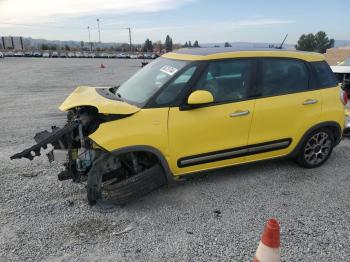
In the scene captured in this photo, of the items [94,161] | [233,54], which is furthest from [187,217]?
[233,54]

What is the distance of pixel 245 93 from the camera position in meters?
4.43

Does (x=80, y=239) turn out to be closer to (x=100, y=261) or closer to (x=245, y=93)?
Answer: (x=100, y=261)

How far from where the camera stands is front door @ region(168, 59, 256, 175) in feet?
13.4

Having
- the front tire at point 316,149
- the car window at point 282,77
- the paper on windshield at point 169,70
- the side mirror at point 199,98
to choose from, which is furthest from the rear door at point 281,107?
the paper on windshield at point 169,70

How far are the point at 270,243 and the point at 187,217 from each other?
1543mm

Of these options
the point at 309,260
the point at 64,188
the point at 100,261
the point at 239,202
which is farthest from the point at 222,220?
the point at 64,188

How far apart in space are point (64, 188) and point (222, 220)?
7.05 ft

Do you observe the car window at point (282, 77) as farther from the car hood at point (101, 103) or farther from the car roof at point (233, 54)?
the car hood at point (101, 103)

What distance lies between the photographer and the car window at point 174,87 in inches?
160

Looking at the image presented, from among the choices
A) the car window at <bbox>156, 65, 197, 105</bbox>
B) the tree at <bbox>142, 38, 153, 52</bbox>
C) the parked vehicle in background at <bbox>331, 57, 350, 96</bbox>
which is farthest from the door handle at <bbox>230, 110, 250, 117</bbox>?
the tree at <bbox>142, 38, 153, 52</bbox>

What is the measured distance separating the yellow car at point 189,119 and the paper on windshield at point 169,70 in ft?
0.07

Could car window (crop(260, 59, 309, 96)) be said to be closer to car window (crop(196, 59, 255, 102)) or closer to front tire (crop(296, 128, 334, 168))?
car window (crop(196, 59, 255, 102))

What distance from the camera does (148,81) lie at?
453 cm

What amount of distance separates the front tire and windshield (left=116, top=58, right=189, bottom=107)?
2.24m
